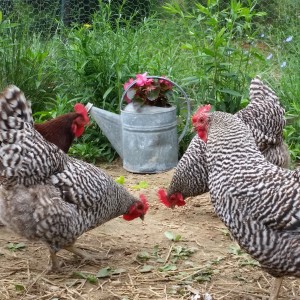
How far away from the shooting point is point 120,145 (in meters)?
6.58

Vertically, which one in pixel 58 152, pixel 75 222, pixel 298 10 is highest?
pixel 298 10

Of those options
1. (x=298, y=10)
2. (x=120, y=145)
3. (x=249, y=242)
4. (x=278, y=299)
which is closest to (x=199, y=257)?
(x=278, y=299)

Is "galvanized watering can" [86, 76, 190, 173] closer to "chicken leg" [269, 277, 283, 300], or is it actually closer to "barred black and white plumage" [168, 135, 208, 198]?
"barred black and white plumage" [168, 135, 208, 198]

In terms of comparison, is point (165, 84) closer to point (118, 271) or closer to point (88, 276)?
point (118, 271)

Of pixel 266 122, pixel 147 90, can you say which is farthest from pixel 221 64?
pixel 266 122

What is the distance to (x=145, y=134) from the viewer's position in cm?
635

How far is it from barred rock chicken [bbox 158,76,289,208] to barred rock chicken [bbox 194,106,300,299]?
125 cm

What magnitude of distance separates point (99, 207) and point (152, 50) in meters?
4.26

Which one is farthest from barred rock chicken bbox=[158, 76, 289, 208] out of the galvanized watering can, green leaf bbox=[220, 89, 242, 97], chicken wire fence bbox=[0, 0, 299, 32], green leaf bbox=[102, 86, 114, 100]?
chicken wire fence bbox=[0, 0, 299, 32]

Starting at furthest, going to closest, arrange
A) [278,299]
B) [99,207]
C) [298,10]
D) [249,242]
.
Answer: [298,10]
[99,207]
[278,299]
[249,242]

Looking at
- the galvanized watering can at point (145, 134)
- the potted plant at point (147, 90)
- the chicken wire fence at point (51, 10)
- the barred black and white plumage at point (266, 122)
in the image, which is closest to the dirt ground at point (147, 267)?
the barred black and white plumage at point (266, 122)

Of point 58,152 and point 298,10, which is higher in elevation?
point 298,10

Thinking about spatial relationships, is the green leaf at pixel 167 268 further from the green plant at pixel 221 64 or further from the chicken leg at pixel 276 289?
the green plant at pixel 221 64

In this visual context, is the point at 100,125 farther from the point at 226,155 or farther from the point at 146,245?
the point at 226,155
